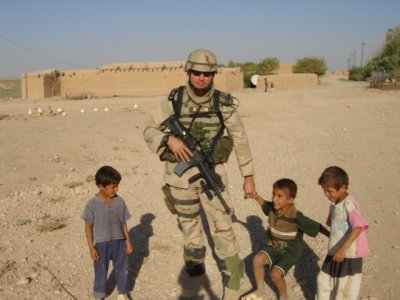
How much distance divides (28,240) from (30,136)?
572cm

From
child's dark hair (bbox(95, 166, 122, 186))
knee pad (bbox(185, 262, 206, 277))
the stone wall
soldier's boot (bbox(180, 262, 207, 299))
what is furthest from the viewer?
the stone wall

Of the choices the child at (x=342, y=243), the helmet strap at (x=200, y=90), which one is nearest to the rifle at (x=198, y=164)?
the helmet strap at (x=200, y=90)

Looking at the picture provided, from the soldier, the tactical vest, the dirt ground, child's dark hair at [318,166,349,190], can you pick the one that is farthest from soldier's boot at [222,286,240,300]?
child's dark hair at [318,166,349,190]

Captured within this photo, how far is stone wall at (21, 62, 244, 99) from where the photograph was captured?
2230 centimetres

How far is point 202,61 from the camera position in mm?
2967

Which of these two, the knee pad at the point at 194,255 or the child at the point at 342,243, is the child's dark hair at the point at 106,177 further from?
the child at the point at 342,243

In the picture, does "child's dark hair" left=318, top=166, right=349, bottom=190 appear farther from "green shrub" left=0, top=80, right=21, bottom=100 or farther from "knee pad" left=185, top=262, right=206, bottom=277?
"green shrub" left=0, top=80, right=21, bottom=100

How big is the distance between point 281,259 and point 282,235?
16 centimetres

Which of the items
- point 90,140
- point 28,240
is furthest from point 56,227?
point 90,140

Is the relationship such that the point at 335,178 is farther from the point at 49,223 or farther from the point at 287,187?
the point at 49,223

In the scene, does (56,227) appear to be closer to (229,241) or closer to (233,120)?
(229,241)

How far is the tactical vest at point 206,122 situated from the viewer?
10.2 ft

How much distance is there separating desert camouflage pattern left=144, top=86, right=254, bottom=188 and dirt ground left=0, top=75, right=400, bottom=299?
3.03 feet

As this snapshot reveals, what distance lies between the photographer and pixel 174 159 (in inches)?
125
